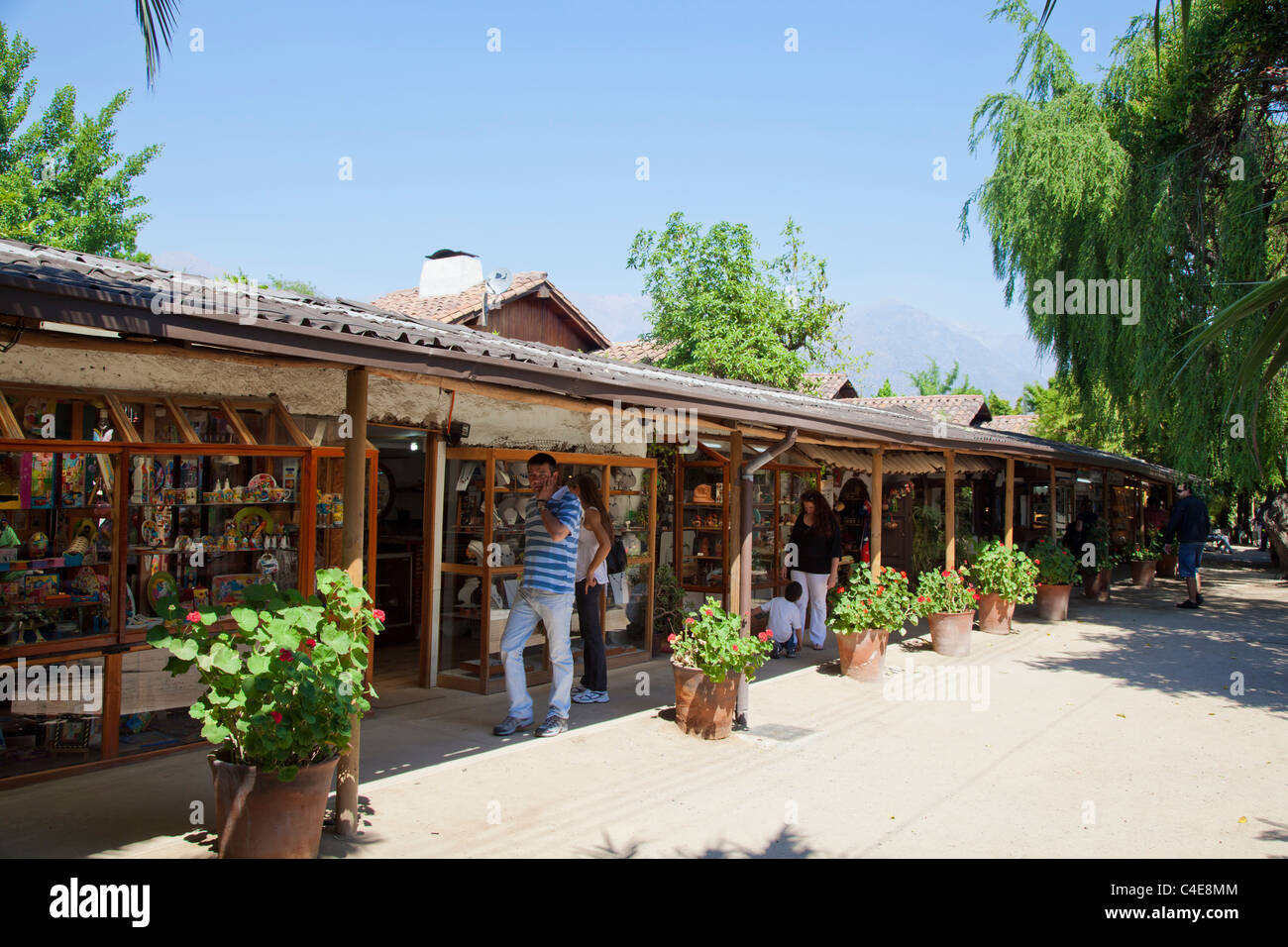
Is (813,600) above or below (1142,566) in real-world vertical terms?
above

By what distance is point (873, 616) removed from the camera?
854cm

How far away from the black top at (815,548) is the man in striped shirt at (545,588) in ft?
14.2

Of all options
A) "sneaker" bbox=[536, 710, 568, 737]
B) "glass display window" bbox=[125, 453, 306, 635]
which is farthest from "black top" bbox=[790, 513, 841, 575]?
"glass display window" bbox=[125, 453, 306, 635]

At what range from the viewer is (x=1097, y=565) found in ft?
52.7

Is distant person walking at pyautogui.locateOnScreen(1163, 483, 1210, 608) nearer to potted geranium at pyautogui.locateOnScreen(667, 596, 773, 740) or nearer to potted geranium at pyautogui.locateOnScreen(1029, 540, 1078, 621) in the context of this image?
potted geranium at pyautogui.locateOnScreen(1029, 540, 1078, 621)

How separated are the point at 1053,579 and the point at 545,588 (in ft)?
31.9

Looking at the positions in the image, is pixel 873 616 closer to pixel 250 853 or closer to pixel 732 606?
pixel 732 606

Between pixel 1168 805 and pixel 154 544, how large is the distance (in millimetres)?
6309

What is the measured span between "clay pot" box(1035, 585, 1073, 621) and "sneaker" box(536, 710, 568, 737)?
9.48 metres

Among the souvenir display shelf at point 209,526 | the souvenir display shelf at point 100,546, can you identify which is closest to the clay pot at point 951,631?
the souvenir display shelf at point 209,526

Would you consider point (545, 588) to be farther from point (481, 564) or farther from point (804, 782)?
point (804, 782)

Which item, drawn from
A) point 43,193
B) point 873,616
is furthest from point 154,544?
point 43,193

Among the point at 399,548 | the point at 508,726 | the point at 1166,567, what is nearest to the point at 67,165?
the point at 399,548

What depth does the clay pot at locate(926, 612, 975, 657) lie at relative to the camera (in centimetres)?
1012
